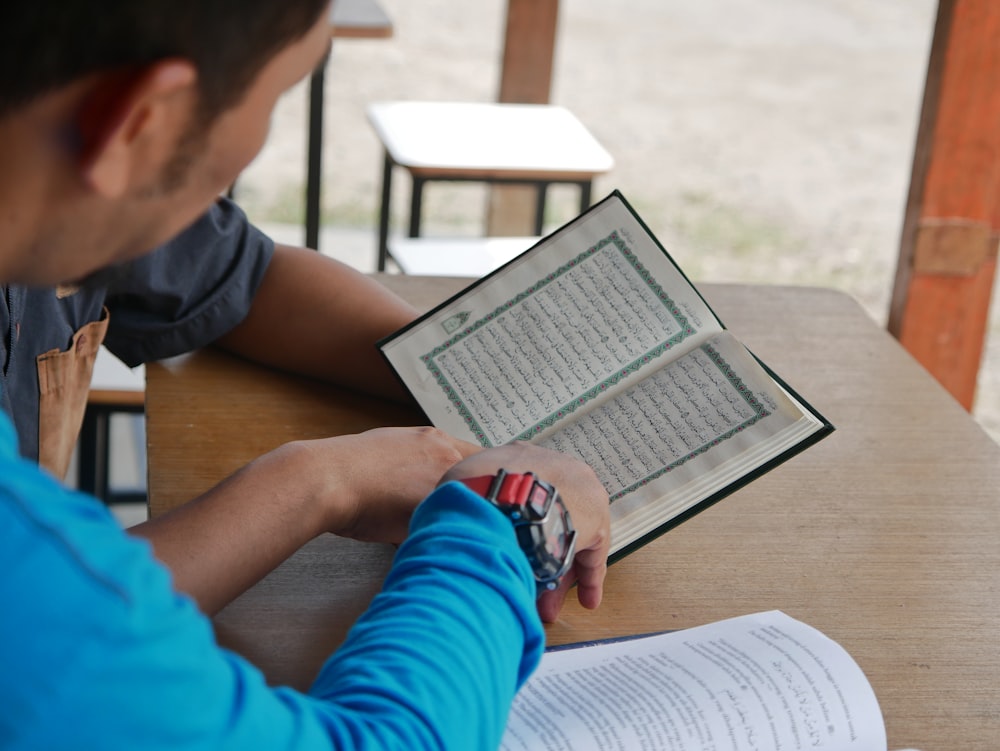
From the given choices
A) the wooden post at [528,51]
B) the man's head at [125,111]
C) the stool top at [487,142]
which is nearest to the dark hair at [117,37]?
the man's head at [125,111]

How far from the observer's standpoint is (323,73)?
287cm

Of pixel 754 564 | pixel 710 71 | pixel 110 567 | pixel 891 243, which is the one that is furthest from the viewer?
pixel 710 71

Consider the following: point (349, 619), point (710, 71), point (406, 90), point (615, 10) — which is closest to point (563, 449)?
point (349, 619)

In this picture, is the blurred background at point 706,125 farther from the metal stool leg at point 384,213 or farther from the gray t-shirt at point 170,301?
the gray t-shirt at point 170,301

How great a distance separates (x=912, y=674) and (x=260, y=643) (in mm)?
424

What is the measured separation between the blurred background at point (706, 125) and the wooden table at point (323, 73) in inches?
33.5

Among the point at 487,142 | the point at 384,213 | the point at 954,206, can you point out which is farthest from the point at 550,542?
the point at 384,213

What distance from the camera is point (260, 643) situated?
0.79 meters

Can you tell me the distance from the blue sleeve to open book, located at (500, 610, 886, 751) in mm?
515

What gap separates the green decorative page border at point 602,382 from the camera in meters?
0.96

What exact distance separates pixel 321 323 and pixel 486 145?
140cm

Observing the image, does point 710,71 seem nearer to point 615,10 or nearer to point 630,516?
point 615,10

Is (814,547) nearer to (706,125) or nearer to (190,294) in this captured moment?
(190,294)

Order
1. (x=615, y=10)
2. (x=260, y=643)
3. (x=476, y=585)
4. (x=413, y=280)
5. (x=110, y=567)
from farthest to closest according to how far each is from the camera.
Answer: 1. (x=615, y=10)
2. (x=413, y=280)
3. (x=260, y=643)
4. (x=476, y=585)
5. (x=110, y=567)
